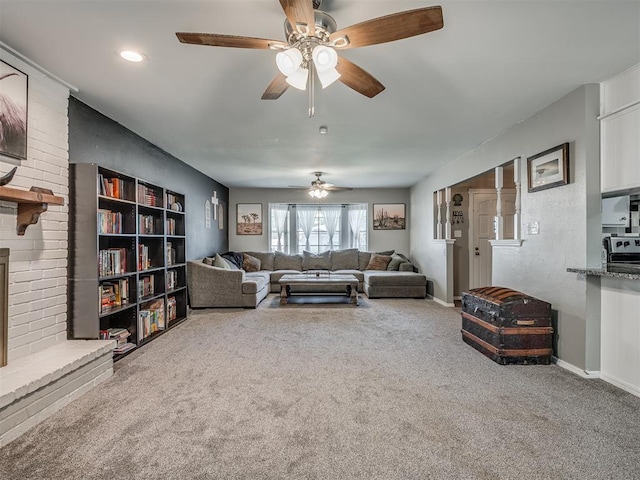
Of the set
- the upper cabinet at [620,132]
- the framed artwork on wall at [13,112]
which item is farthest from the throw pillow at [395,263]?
the framed artwork on wall at [13,112]

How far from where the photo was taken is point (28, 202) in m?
2.16

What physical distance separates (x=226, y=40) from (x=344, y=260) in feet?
19.9

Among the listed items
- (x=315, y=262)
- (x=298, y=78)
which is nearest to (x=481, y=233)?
(x=315, y=262)

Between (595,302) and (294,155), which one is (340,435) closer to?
(595,302)

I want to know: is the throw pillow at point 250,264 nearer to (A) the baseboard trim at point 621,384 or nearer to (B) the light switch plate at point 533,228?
(B) the light switch plate at point 533,228

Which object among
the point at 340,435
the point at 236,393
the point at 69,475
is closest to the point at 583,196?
the point at 340,435

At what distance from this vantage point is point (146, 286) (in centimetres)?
357

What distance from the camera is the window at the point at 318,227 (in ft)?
25.8

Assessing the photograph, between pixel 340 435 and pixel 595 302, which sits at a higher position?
pixel 595 302

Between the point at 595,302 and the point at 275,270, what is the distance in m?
5.65

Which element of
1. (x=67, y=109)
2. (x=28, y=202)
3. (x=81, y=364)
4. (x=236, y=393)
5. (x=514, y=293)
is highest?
(x=67, y=109)

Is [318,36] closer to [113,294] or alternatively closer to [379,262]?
Answer: [113,294]

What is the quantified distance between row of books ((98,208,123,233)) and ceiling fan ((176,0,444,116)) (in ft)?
6.67

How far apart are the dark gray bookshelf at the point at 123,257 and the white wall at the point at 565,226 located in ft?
13.0
